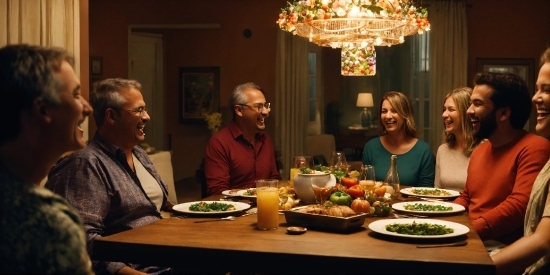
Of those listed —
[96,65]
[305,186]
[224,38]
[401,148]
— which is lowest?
[305,186]

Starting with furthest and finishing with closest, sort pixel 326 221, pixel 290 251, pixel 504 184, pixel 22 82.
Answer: pixel 504 184
pixel 326 221
pixel 290 251
pixel 22 82

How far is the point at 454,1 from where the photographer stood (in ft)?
22.1

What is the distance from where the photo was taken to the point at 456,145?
3490 millimetres

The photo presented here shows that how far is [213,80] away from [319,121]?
1.49 metres

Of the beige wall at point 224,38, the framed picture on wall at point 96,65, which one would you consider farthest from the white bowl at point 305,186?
the framed picture on wall at point 96,65

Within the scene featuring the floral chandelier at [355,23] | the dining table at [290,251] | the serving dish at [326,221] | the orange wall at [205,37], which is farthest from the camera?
the orange wall at [205,37]

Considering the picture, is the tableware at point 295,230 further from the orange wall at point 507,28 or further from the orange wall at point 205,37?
the orange wall at point 507,28

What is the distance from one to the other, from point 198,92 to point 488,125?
18.4ft

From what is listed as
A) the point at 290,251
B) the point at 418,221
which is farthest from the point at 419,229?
the point at 290,251

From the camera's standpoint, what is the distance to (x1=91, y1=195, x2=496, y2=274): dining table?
1681 mm

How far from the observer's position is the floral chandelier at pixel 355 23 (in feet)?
9.64

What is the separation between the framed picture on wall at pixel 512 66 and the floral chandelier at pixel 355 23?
387cm

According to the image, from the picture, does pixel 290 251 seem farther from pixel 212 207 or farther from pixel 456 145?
pixel 456 145

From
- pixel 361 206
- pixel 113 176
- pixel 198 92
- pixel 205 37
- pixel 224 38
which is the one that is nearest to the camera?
pixel 361 206
